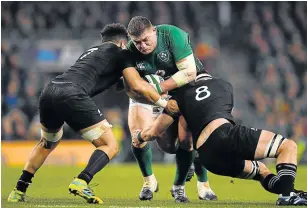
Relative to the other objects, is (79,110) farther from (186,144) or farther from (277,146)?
(277,146)

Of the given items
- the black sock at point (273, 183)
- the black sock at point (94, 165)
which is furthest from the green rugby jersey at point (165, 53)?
the black sock at point (273, 183)

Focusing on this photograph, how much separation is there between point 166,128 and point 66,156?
560 inches

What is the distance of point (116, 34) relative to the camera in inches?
391

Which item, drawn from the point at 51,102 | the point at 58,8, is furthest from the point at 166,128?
the point at 58,8

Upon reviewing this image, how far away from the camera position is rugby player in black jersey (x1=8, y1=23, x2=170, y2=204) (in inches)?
359

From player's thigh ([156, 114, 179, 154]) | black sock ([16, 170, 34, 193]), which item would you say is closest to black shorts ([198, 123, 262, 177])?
player's thigh ([156, 114, 179, 154])

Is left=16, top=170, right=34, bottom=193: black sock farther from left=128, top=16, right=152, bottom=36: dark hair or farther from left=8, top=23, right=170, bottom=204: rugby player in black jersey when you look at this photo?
left=128, top=16, right=152, bottom=36: dark hair

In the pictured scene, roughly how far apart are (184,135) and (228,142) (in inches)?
67.6

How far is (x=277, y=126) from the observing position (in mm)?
24547

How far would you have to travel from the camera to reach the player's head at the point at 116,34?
9898 mm

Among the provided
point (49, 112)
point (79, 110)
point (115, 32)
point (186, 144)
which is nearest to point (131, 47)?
point (115, 32)

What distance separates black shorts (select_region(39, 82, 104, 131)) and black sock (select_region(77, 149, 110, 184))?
0.38 meters

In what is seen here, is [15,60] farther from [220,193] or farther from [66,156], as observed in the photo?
[220,193]

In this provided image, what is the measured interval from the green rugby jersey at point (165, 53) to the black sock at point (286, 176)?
190 centimetres
